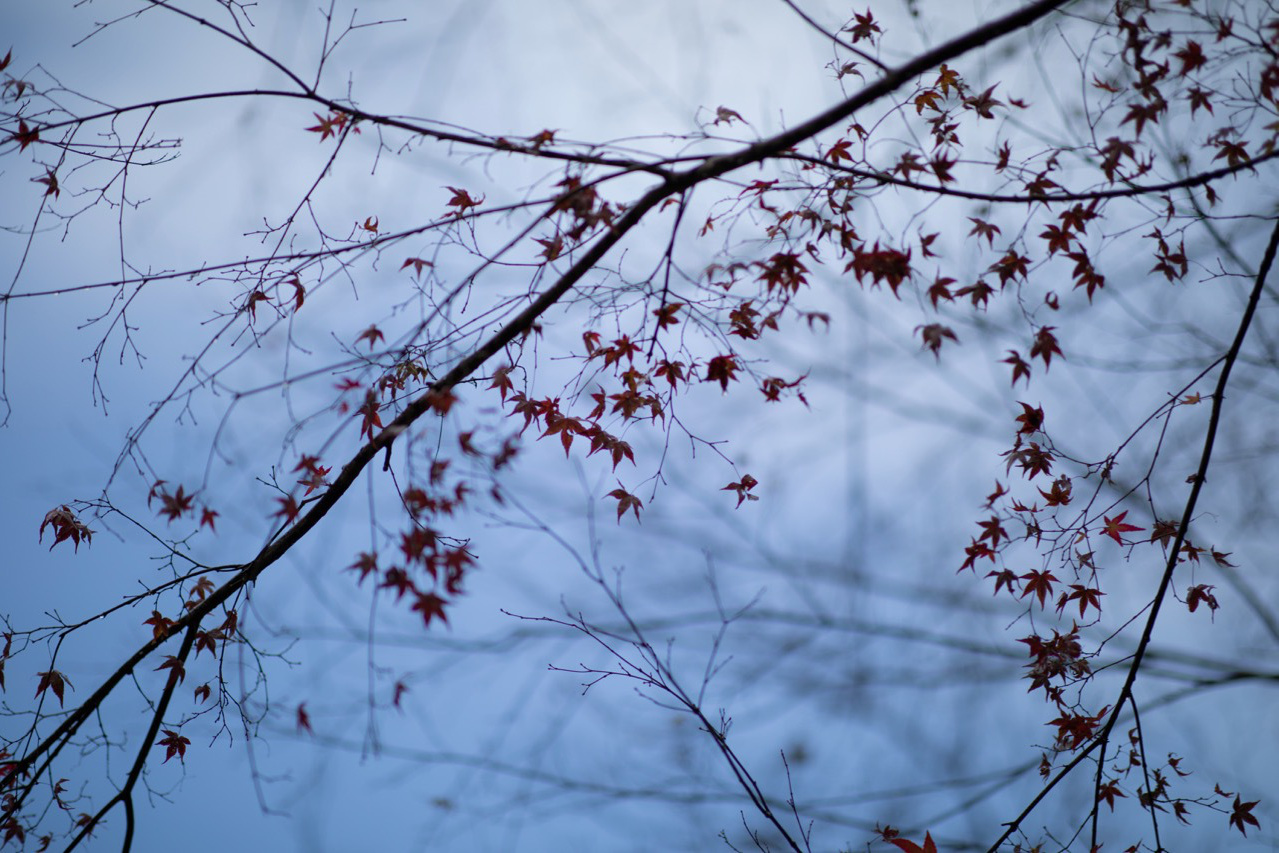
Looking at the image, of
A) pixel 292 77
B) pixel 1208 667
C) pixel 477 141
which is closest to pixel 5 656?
pixel 292 77

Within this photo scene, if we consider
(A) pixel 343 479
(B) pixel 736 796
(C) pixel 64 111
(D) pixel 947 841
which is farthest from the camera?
(B) pixel 736 796

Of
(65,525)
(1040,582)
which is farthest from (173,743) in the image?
(1040,582)

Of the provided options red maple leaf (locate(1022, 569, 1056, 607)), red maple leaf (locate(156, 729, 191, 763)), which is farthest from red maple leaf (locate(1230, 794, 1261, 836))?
red maple leaf (locate(156, 729, 191, 763))

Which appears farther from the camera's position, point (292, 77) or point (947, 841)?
point (947, 841)

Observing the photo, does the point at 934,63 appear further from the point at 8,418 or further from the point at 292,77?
the point at 8,418

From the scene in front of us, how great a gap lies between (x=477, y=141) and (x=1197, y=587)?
1.97 metres

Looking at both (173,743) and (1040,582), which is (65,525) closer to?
(173,743)

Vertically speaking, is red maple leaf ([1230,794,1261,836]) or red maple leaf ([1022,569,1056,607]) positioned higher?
red maple leaf ([1022,569,1056,607])

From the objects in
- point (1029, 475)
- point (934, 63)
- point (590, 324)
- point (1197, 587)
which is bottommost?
point (1197, 587)

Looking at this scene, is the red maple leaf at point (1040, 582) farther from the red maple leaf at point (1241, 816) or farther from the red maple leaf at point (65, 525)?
the red maple leaf at point (65, 525)

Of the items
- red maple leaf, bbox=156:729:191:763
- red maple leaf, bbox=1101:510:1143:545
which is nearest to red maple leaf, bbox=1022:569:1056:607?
red maple leaf, bbox=1101:510:1143:545

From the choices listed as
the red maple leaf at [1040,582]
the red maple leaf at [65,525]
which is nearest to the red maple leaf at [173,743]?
the red maple leaf at [65,525]

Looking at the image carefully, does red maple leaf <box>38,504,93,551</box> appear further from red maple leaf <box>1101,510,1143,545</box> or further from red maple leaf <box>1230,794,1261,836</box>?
red maple leaf <box>1230,794,1261,836</box>

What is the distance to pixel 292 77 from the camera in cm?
162
